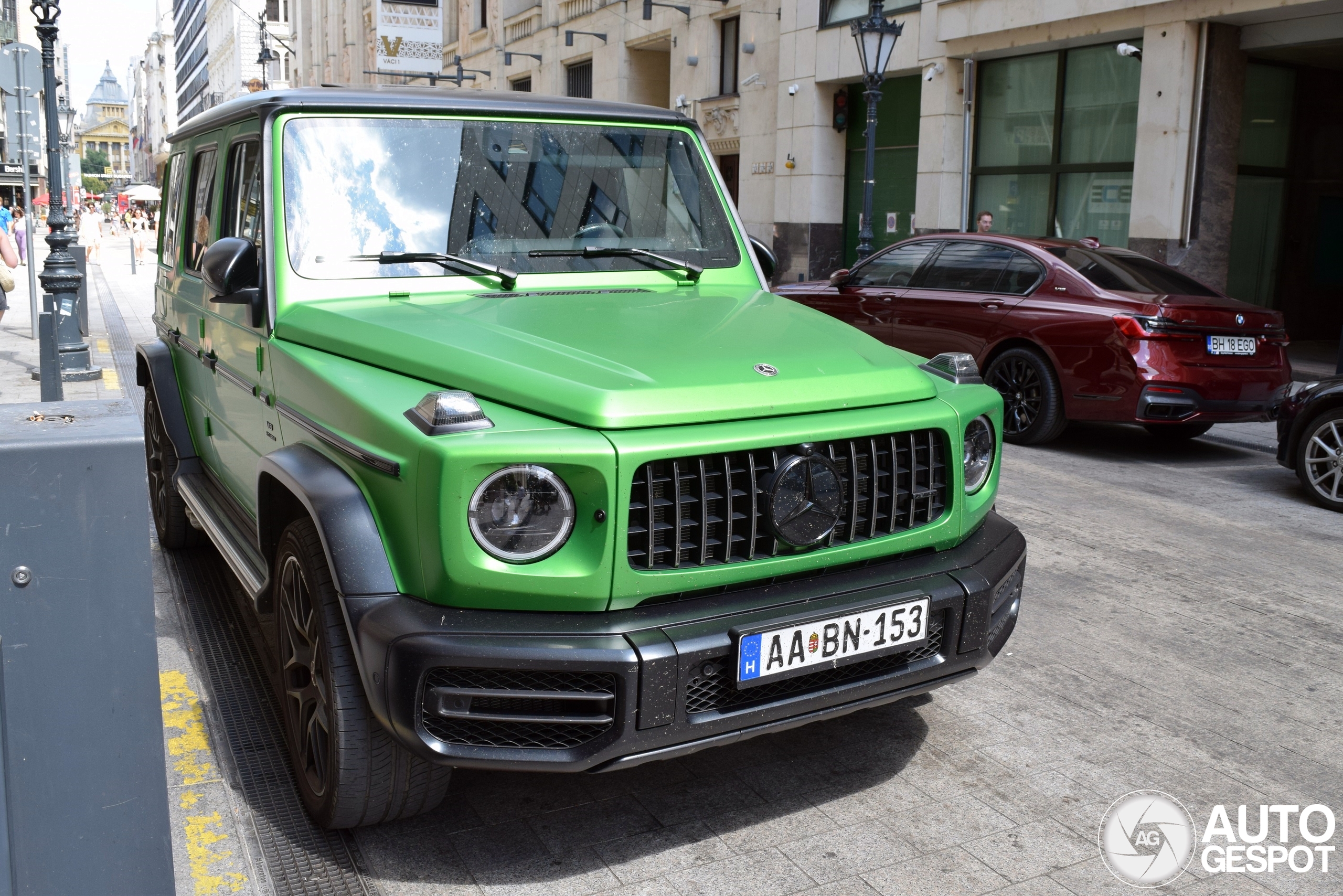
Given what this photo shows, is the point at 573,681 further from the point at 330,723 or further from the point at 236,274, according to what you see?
the point at 236,274

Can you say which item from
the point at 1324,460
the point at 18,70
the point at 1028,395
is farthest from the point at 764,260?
the point at 18,70

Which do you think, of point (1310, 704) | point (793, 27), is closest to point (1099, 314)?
point (1310, 704)

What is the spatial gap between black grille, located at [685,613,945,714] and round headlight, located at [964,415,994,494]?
519 millimetres

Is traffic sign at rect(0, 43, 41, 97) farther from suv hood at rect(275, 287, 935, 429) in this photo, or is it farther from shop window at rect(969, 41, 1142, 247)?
shop window at rect(969, 41, 1142, 247)

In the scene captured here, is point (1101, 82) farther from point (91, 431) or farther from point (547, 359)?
point (91, 431)

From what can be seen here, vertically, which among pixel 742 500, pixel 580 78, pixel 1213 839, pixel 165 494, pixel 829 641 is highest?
pixel 580 78

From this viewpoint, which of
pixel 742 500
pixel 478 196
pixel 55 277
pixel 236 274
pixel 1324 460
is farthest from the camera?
pixel 55 277

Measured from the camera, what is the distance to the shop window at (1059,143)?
16.3m

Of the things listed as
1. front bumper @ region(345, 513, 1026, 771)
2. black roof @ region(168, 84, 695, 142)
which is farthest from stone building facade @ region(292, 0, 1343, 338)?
front bumper @ region(345, 513, 1026, 771)

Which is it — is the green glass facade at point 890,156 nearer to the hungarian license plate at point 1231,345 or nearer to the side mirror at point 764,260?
the hungarian license plate at point 1231,345

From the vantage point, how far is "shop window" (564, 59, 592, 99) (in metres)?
30.9

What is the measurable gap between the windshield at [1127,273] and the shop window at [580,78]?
2266 centimetres

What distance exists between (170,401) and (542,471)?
3.33 meters

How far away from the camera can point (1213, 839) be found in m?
3.31
